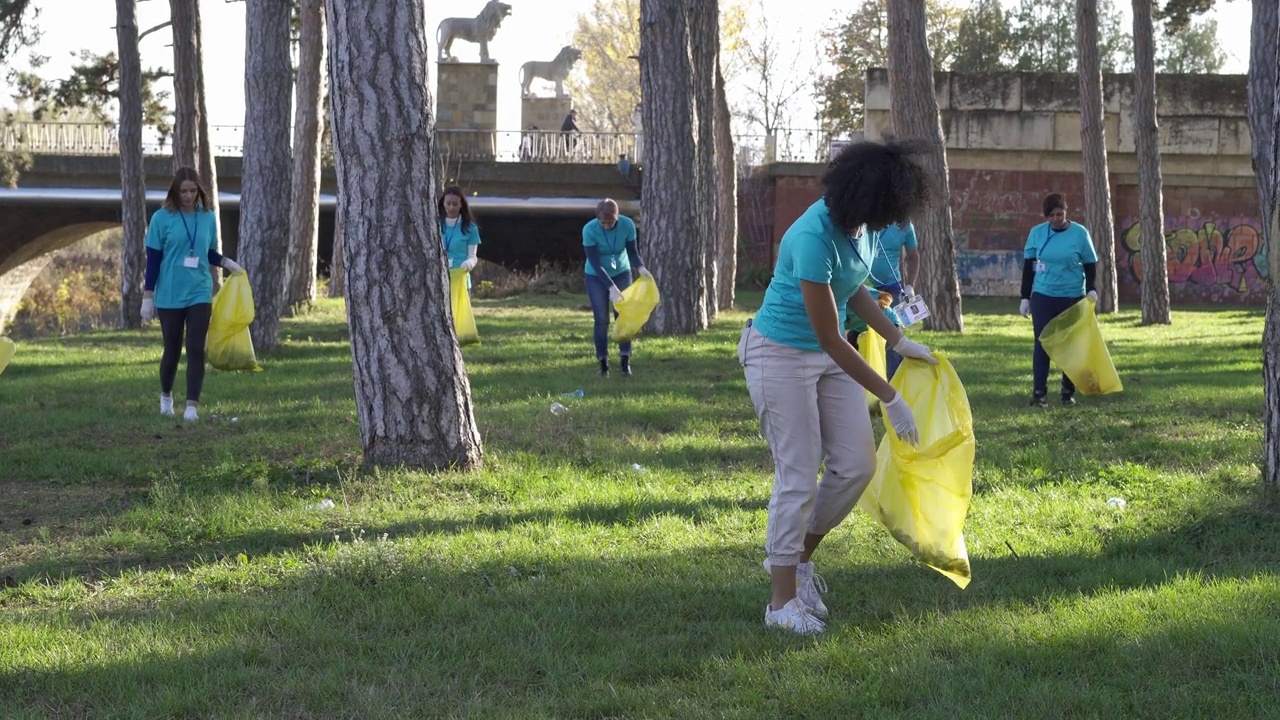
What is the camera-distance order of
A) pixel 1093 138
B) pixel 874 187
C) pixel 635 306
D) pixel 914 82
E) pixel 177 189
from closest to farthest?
pixel 874 187
pixel 177 189
pixel 635 306
pixel 914 82
pixel 1093 138

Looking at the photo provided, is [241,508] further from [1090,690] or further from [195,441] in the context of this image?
[1090,690]

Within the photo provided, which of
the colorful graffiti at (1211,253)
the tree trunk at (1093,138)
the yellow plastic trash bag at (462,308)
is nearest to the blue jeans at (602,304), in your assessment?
the yellow plastic trash bag at (462,308)

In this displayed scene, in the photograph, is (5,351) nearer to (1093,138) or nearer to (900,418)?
(900,418)

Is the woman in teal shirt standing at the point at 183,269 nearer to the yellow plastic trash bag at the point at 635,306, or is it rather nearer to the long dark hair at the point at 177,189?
the long dark hair at the point at 177,189

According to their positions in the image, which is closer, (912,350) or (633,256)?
(912,350)

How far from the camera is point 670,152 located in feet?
53.0

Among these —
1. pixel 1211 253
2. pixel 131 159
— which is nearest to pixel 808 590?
pixel 131 159

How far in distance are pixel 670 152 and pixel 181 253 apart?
7817mm

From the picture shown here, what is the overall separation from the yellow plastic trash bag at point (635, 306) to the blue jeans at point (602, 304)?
17cm

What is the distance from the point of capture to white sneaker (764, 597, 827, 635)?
4621mm

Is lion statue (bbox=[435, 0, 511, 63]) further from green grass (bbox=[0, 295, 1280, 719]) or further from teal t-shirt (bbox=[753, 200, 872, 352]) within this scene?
teal t-shirt (bbox=[753, 200, 872, 352])

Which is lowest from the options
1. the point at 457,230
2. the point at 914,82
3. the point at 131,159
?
the point at 457,230

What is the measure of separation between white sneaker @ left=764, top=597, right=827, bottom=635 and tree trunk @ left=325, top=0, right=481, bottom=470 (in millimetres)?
3070

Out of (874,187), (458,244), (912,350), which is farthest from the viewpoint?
(458,244)
